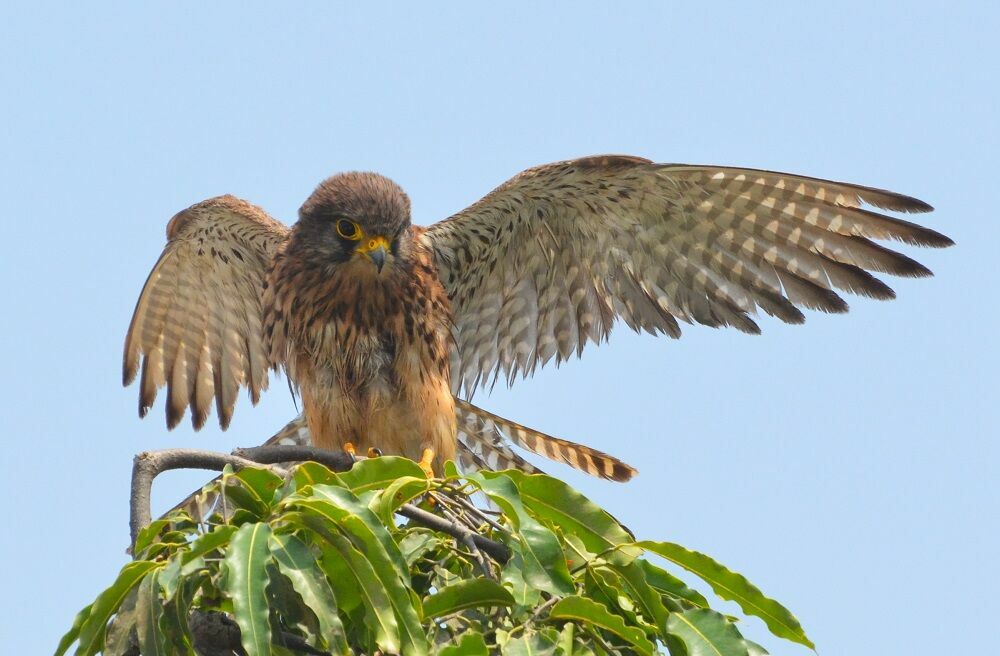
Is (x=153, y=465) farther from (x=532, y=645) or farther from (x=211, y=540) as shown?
(x=532, y=645)

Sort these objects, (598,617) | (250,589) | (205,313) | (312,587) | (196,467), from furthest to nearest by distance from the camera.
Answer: (205,313) → (196,467) → (598,617) → (312,587) → (250,589)

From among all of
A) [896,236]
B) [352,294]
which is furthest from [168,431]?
[896,236]

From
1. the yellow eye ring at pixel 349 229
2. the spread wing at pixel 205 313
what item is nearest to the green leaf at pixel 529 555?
the yellow eye ring at pixel 349 229

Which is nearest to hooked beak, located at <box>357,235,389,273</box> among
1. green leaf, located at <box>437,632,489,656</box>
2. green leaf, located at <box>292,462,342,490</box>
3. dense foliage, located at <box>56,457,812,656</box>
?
dense foliage, located at <box>56,457,812,656</box>

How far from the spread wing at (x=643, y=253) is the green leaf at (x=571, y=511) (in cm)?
303

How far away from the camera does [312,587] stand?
2365 millimetres

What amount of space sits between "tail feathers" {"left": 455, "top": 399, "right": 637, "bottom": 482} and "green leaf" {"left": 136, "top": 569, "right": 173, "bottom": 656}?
3702 millimetres

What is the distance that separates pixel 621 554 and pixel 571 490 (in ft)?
0.61

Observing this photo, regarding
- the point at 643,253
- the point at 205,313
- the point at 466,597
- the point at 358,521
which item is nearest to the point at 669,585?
the point at 466,597

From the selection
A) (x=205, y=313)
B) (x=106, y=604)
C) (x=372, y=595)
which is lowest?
(x=372, y=595)

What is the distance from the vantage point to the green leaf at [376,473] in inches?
106

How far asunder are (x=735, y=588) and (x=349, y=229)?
3.23 m

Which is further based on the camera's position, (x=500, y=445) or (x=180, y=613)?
(x=500, y=445)

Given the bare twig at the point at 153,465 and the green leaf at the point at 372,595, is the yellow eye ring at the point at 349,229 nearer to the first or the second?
the bare twig at the point at 153,465
